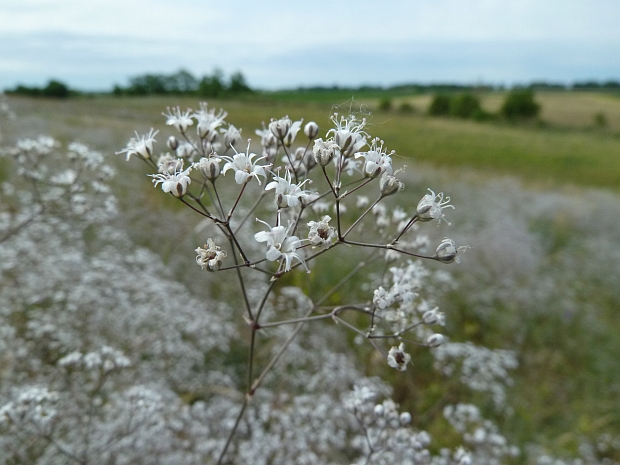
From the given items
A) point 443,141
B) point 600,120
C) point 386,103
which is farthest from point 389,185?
point 386,103

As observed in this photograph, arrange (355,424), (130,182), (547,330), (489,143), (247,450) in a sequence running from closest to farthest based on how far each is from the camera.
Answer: (247,450)
(355,424)
(547,330)
(130,182)
(489,143)

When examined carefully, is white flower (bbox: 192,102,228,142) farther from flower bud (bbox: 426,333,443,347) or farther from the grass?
the grass

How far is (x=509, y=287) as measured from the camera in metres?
8.17


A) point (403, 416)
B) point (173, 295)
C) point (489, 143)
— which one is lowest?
point (489, 143)

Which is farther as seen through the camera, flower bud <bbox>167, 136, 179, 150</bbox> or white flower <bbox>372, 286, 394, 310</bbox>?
flower bud <bbox>167, 136, 179, 150</bbox>

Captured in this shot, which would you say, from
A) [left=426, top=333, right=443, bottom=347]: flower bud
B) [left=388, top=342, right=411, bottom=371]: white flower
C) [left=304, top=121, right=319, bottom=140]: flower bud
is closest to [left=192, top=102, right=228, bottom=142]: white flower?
[left=304, top=121, right=319, bottom=140]: flower bud

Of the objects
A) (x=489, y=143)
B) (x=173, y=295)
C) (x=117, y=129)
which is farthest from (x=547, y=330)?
(x=489, y=143)

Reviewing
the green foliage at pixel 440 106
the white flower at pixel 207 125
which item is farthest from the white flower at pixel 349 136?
the green foliage at pixel 440 106

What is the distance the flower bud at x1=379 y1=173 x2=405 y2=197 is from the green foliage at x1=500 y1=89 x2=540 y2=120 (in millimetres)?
62749

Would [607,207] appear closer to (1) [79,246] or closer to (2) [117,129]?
(1) [79,246]

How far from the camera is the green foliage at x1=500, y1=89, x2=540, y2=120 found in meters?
56.9

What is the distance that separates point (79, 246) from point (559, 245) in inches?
435

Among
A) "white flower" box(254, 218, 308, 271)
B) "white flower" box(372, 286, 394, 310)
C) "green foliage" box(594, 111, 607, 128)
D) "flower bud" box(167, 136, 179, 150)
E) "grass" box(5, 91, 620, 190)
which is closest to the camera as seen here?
"white flower" box(254, 218, 308, 271)

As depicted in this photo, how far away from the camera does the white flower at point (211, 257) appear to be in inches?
74.2
